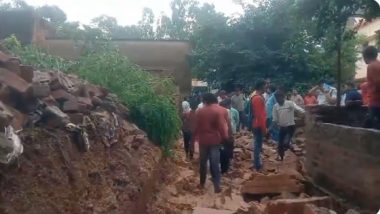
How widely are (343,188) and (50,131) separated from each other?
337 centimetres

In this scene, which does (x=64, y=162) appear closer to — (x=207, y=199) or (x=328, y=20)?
(x=207, y=199)

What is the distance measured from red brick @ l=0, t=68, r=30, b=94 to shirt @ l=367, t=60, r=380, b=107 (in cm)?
362

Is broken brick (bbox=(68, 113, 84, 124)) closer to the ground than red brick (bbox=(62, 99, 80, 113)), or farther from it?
closer to the ground

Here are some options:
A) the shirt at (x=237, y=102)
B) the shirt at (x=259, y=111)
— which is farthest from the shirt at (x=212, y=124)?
the shirt at (x=237, y=102)

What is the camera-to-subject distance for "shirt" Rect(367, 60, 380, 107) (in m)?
5.33

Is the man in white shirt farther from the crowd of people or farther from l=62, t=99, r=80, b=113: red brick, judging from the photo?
l=62, t=99, r=80, b=113: red brick

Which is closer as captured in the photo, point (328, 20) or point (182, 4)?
point (328, 20)

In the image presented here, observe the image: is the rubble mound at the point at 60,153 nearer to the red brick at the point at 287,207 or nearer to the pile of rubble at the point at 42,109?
the pile of rubble at the point at 42,109

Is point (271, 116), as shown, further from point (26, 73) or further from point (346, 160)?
point (26, 73)

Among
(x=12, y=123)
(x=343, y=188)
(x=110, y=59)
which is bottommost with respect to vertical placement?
(x=343, y=188)

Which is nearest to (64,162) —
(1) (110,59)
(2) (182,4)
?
(1) (110,59)

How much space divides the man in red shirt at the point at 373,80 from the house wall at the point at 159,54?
539 inches

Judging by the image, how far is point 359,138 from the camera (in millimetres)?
5152

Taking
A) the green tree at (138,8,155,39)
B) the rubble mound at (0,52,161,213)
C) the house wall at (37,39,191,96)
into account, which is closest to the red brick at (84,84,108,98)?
the rubble mound at (0,52,161,213)
